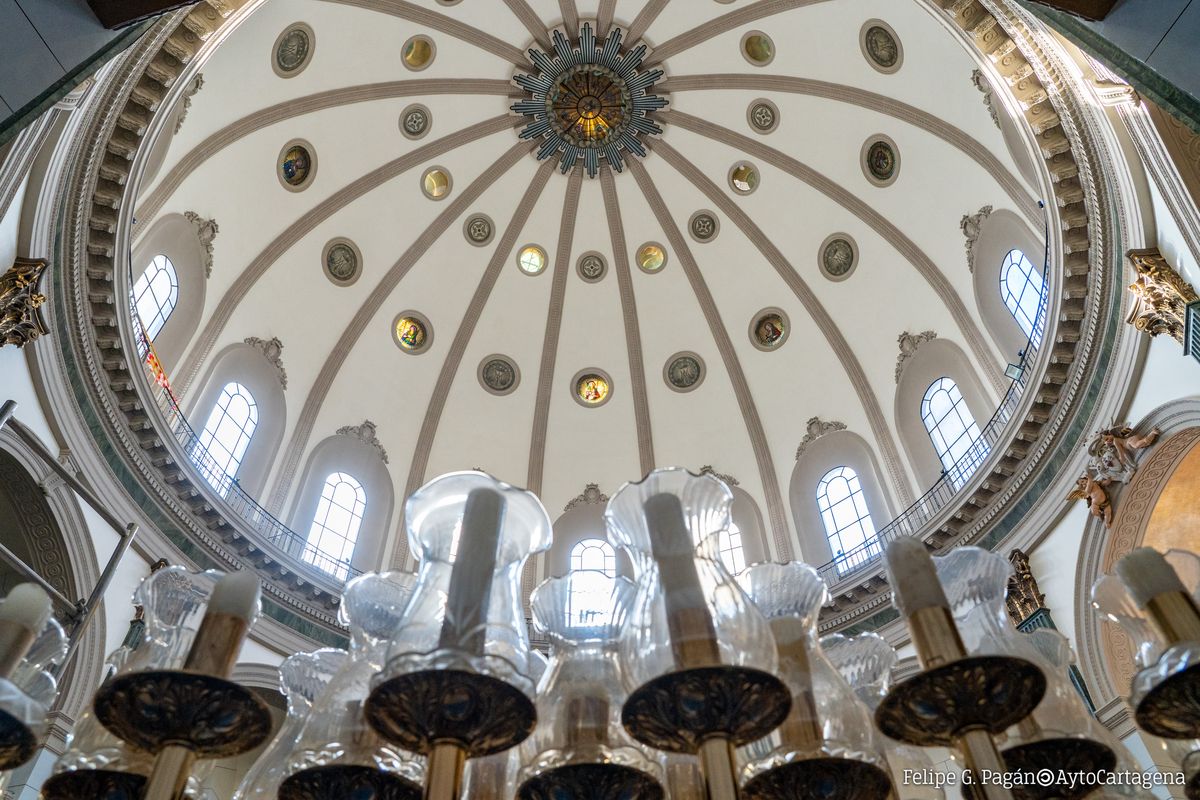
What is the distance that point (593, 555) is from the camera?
60.4 feet

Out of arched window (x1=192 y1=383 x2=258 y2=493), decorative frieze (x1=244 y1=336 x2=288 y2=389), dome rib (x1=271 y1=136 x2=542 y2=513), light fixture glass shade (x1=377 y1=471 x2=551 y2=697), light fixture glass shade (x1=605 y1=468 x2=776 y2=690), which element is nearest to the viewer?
light fixture glass shade (x1=377 y1=471 x2=551 y2=697)

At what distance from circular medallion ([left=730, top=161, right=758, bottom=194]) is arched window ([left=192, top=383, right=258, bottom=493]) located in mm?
10911

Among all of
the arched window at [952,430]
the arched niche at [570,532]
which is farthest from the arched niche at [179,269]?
the arched window at [952,430]

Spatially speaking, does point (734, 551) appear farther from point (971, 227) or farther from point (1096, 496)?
point (1096, 496)

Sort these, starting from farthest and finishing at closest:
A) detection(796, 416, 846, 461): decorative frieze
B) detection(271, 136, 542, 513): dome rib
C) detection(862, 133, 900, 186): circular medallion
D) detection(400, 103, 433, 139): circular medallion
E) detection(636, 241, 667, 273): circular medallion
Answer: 1. detection(636, 241, 667, 273): circular medallion
2. detection(400, 103, 433, 139): circular medallion
3. detection(796, 416, 846, 461): decorative frieze
4. detection(862, 133, 900, 186): circular medallion
5. detection(271, 136, 542, 513): dome rib

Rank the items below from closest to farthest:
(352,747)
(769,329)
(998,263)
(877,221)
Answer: (352,747)
(998,263)
(877,221)
(769,329)

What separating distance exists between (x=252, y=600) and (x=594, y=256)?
19317mm

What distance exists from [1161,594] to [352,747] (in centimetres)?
226

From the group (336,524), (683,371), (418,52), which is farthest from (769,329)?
(336,524)

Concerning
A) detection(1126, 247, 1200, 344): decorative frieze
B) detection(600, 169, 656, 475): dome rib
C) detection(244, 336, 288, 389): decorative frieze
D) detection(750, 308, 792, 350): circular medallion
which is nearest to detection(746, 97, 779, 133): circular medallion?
detection(600, 169, 656, 475): dome rib

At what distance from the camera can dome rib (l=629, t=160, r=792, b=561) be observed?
58.3 ft

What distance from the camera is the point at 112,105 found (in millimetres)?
10641

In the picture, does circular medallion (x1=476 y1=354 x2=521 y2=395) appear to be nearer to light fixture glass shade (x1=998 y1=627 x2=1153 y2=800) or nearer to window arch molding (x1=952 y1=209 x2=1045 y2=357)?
window arch molding (x1=952 y1=209 x2=1045 y2=357)

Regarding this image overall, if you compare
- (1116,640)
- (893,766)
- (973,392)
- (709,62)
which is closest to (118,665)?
(893,766)
